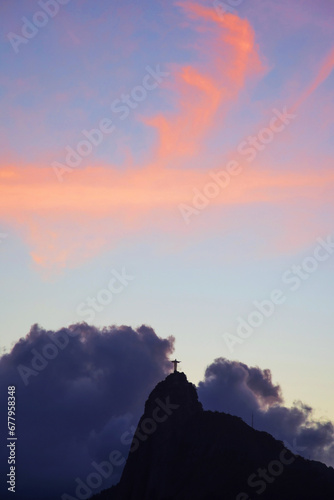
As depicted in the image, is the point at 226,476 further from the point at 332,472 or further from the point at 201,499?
the point at 332,472

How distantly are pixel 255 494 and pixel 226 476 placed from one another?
41.6 ft

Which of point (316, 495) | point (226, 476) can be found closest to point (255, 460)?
point (226, 476)

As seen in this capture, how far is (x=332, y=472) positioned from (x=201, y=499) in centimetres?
3121

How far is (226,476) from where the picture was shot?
19112cm

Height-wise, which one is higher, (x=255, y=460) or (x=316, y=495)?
(x=255, y=460)

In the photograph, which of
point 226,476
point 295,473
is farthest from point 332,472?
point 226,476

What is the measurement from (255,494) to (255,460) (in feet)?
52.0

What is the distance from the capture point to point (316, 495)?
168875 mm

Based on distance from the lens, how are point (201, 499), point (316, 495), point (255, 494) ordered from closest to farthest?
point (316, 495)
point (255, 494)
point (201, 499)

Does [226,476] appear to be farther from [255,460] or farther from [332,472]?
[332,472]

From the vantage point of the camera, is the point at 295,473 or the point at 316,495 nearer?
the point at 316,495

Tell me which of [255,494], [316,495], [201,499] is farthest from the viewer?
[201,499]

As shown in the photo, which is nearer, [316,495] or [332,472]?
[316,495]

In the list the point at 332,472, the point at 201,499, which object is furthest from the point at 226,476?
the point at 332,472
